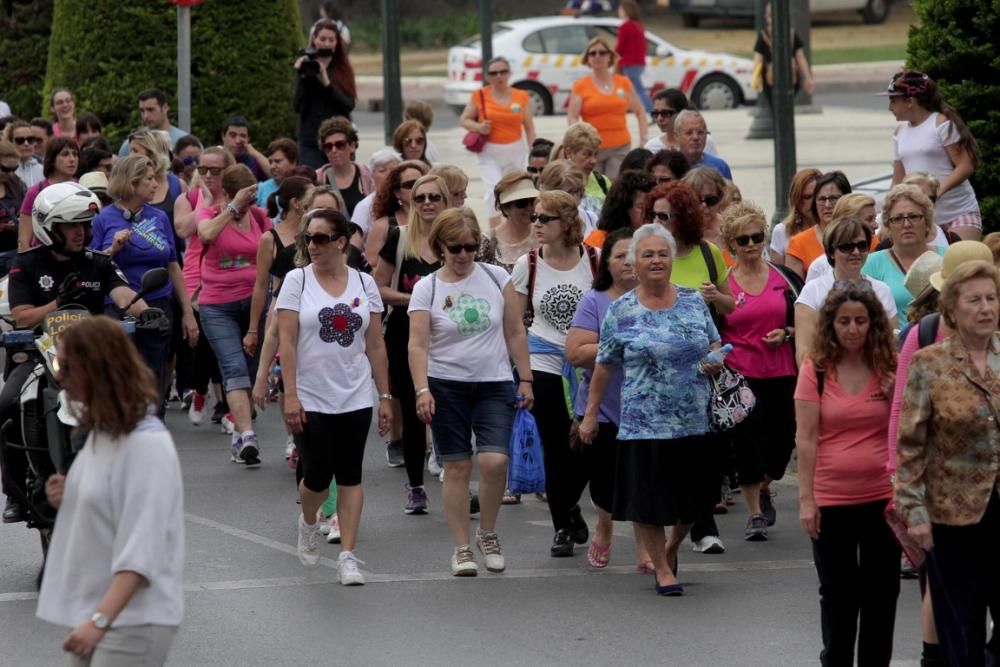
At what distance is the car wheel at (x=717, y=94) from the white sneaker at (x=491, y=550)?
2330 cm

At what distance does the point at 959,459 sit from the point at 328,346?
3.44 m

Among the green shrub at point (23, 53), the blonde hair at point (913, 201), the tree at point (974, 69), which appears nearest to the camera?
the blonde hair at point (913, 201)

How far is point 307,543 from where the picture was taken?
933 centimetres

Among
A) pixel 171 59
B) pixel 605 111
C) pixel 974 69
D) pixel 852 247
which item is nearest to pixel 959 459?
pixel 852 247

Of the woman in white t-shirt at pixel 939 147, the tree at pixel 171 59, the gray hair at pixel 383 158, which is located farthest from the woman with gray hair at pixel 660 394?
the tree at pixel 171 59

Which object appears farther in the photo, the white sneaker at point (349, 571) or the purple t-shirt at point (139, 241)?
the purple t-shirt at point (139, 241)

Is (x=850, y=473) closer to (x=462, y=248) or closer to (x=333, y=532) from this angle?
(x=462, y=248)

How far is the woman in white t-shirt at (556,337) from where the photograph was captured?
31.9 ft

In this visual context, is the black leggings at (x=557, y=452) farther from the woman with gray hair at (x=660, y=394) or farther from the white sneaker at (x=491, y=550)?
the woman with gray hair at (x=660, y=394)

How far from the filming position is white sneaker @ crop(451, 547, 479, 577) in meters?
9.27

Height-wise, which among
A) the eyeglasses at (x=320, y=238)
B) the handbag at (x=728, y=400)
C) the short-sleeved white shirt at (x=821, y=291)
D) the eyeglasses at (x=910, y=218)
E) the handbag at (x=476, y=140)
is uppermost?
the handbag at (x=476, y=140)

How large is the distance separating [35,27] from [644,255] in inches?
623

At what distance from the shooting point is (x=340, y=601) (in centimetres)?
885

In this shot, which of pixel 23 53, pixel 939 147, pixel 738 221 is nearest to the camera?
pixel 738 221
